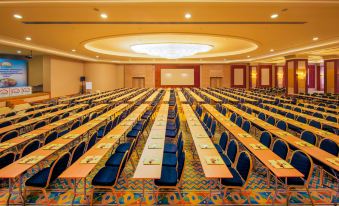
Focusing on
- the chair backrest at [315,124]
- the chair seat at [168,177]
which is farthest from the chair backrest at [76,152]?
the chair backrest at [315,124]

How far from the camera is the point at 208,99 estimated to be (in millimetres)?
15008

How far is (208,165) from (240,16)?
5483 mm

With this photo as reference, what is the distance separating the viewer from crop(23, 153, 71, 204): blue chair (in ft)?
11.9

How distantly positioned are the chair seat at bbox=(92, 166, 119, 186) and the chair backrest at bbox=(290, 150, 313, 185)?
315cm

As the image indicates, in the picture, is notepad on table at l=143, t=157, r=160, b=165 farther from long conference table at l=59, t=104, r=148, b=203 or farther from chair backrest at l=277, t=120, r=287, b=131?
chair backrest at l=277, t=120, r=287, b=131

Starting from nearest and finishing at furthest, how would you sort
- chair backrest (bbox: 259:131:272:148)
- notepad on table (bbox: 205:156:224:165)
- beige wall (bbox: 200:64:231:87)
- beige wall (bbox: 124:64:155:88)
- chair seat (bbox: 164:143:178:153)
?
1. notepad on table (bbox: 205:156:224:165)
2. chair backrest (bbox: 259:131:272:148)
3. chair seat (bbox: 164:143:178:153)
4. beige wall (bbox: 124:64:155:88)
5. beige wall (bbox: 200:64:231:87)

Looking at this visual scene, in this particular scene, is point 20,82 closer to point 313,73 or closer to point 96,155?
point 96,155

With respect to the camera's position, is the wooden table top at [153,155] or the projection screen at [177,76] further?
the projection screen at [177,76]

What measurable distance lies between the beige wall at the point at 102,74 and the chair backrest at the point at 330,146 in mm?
23325

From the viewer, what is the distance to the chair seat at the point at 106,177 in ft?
12.3

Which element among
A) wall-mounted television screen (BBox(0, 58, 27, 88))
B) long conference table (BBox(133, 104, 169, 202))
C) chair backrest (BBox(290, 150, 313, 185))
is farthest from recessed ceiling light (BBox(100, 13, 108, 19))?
wall-mounted television screen (BBox(0, 58, 27, 88))

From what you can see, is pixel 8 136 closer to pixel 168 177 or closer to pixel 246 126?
pixel 168 177

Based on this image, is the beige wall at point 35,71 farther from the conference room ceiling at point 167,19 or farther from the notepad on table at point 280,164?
the notepad on table at point 280,164

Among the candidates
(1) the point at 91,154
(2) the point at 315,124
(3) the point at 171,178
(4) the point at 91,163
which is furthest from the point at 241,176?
(2) the point at 315,124
